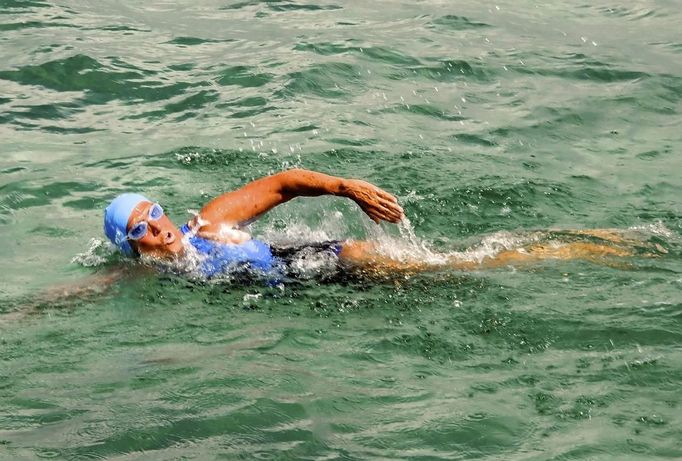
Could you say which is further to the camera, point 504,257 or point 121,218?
point 504,257

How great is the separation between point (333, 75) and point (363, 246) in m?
4.80

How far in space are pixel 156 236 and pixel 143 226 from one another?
0.12 meters

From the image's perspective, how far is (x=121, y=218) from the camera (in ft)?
26.4

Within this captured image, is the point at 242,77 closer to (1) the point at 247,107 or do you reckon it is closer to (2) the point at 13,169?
(1) the point at 247,107

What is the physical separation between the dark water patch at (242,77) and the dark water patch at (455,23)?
2995 mm

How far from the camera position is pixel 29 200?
985 cm

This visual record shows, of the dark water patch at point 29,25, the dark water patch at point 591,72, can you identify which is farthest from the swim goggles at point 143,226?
the dark water patch at point 29,25

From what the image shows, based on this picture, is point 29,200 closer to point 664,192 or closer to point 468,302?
point 468,302

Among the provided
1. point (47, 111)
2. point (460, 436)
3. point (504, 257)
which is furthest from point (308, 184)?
point (47, 111)

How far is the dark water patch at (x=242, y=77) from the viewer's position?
12.5 m

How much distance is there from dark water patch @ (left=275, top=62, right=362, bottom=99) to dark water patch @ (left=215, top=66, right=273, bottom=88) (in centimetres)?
31

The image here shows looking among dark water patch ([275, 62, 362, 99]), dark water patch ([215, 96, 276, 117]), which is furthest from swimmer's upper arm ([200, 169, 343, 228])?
dark water patch ([275, 62, 362, 99])

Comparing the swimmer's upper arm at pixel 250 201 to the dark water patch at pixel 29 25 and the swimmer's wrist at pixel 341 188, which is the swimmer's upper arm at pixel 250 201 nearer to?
the swimmer's wrist at pixel 341 188

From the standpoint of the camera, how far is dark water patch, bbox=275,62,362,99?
1230 centimetres
